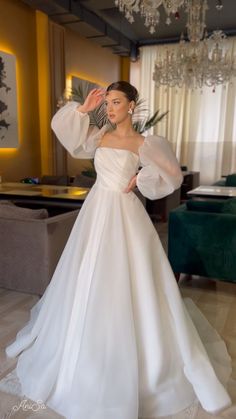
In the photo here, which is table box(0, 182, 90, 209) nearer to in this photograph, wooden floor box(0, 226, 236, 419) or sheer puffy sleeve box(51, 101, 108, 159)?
wooden floor box(0, 226, 236, 419)

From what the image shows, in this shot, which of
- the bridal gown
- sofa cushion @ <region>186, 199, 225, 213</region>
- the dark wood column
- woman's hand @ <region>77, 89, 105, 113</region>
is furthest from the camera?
the dark wood column

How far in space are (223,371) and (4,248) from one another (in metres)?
1.72

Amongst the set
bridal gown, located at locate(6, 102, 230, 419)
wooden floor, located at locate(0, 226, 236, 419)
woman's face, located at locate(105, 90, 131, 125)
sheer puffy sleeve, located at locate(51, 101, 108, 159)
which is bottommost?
wooden floor, located at locate(0, 226, 236, 419)

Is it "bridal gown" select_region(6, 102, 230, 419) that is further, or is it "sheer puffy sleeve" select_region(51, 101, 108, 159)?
"sheer puffy sleeve" select_region(51, 101, 108, 159)

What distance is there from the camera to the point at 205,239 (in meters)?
2.67

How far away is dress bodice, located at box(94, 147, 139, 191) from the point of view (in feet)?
5.05

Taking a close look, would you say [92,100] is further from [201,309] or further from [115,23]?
[115,23]

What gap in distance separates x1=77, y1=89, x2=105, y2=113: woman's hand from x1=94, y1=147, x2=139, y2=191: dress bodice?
189 millimetres

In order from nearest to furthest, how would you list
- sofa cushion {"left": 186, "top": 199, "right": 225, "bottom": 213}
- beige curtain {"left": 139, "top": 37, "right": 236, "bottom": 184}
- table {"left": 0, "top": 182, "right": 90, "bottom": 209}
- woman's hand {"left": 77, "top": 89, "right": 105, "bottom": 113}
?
woman's hand {"left": 77, "top": 89, "right": 105, "bottom": 113} < sofa cushion {"left": 186, "top": 199, "right": 225, "bottom": 213} < table {"left": 0, "top": 182, "right": 90, "bottom": 209} < beige curtain {"left": 139, "top": 37, "right": 236, "bottom": 184}

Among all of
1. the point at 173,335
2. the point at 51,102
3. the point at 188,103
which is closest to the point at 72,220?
the point at 173,335

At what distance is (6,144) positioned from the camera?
14.8ft

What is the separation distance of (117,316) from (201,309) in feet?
4.08

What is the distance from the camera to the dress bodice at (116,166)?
5.05ft

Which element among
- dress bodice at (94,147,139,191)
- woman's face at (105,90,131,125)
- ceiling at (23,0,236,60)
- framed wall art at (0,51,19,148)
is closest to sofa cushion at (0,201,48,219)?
dress bodice at (94,147,139,191)
